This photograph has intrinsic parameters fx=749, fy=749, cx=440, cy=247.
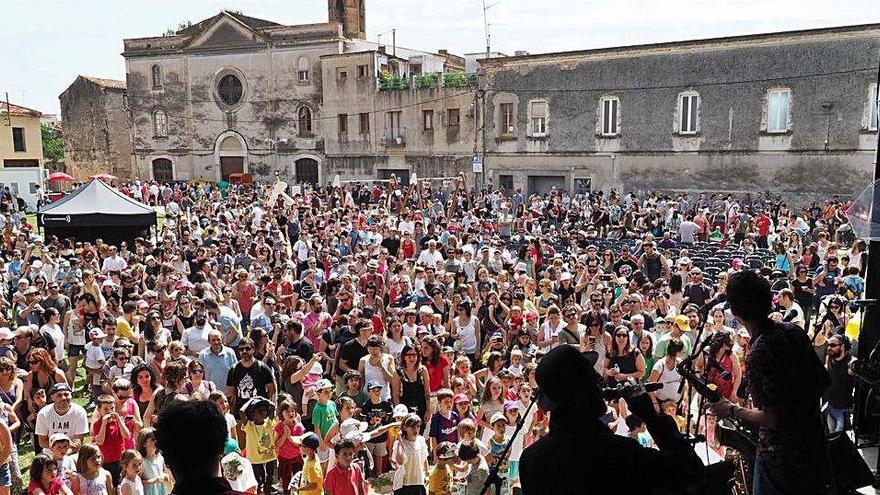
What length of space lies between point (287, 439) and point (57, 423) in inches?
84.6

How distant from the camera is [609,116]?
102 ft

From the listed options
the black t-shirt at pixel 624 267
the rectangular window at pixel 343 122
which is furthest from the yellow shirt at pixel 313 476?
the rectangular window at pixel 343 122

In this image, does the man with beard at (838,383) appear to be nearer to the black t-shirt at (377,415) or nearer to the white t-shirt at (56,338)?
the black t-shirt at (377,415)

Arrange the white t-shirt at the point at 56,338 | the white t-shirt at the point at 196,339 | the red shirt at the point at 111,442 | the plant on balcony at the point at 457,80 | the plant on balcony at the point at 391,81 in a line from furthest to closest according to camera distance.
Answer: the plant on balcony at the point at 391,81 < the plant on balcony at the point at 457,80 < the white t-shirt at the point at 56,338 < the white t-shirt at the point at 196,339 < the red shirt at the point at 111,442

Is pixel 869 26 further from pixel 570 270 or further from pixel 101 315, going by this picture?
pixel 101 315

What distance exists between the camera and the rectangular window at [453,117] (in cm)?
3500

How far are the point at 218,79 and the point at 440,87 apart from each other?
14.4 m

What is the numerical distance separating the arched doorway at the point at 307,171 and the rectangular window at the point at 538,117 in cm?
1339

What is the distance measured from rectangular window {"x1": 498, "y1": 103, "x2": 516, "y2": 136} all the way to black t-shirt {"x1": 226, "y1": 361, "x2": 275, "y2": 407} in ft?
87.7

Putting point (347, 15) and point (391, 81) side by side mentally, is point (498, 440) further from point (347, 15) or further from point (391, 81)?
point (347, 15)

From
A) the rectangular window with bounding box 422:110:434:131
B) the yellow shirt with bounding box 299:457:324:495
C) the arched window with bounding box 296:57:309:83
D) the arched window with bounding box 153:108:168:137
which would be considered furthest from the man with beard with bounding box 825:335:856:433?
the arched window with bounding box 153:108:168:137

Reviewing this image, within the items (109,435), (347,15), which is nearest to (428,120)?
(347,15)

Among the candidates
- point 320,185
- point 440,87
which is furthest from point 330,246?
point 320,185

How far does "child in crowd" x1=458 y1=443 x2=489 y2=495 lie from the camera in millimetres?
6609
